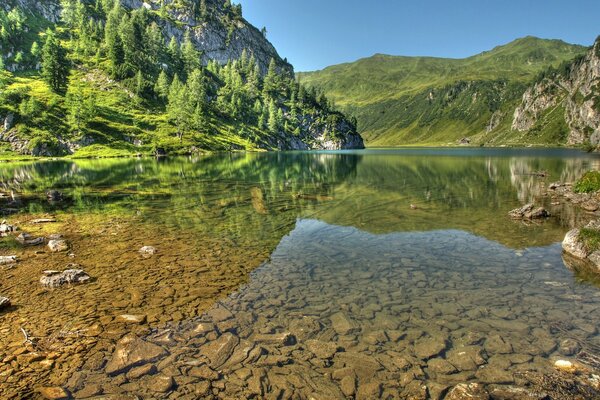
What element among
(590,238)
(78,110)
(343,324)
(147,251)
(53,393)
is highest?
(78,110)

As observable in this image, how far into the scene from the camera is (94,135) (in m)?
146

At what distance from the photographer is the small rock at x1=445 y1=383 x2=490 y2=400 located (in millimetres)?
9453

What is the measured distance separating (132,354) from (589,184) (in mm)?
52631

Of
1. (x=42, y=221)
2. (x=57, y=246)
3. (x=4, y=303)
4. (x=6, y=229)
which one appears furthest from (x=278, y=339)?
(x=42, y=221)

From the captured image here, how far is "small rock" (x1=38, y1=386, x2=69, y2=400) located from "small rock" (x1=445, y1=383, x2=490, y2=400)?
1103 cm

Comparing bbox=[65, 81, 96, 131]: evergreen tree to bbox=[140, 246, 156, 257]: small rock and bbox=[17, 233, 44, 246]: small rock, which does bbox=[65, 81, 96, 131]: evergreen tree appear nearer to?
bbox=[17, 233, 44, 246]: small rock

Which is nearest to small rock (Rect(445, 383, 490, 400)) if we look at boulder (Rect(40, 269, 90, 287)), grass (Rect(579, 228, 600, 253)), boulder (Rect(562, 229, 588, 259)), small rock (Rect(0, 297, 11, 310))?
boulder (Rect(562, 229, 588, 259))

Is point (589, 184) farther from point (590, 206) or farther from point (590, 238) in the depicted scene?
point (590, 238)

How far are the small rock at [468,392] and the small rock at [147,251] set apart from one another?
19016mm

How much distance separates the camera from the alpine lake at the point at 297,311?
10422 millimetres

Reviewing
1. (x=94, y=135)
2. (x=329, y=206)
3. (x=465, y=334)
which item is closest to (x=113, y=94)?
(x=94, y=135)

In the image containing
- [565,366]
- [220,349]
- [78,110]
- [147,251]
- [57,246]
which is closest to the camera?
[565,366]

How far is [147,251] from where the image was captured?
2252 cm

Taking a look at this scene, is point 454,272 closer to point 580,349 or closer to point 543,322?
point 543,322
